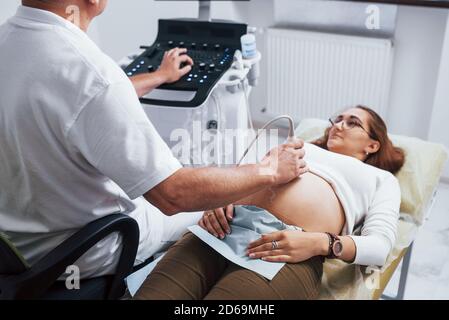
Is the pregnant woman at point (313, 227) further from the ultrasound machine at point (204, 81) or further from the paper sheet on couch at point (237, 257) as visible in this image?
the ultrasound machine at point (204, 81)

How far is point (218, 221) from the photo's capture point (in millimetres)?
1369

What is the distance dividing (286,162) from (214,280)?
358 millimetres

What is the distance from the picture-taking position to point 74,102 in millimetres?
994

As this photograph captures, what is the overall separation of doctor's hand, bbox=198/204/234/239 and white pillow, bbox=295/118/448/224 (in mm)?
603

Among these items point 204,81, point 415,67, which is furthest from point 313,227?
point 415,67

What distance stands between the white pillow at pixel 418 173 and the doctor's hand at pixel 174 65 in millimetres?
539

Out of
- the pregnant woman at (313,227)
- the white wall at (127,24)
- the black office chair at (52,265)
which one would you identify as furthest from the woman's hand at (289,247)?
the white wall at (127,24)

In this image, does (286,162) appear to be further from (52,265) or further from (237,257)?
(52,265)

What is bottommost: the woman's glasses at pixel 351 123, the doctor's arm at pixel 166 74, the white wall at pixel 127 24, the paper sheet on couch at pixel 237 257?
the paper sheet on couch at pixel 237 257

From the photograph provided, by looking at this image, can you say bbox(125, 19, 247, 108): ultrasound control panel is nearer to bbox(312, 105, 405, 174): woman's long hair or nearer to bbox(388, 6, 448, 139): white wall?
bbox(312, 105, 405, 174): woman's long hair

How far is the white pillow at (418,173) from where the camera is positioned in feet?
5.24
